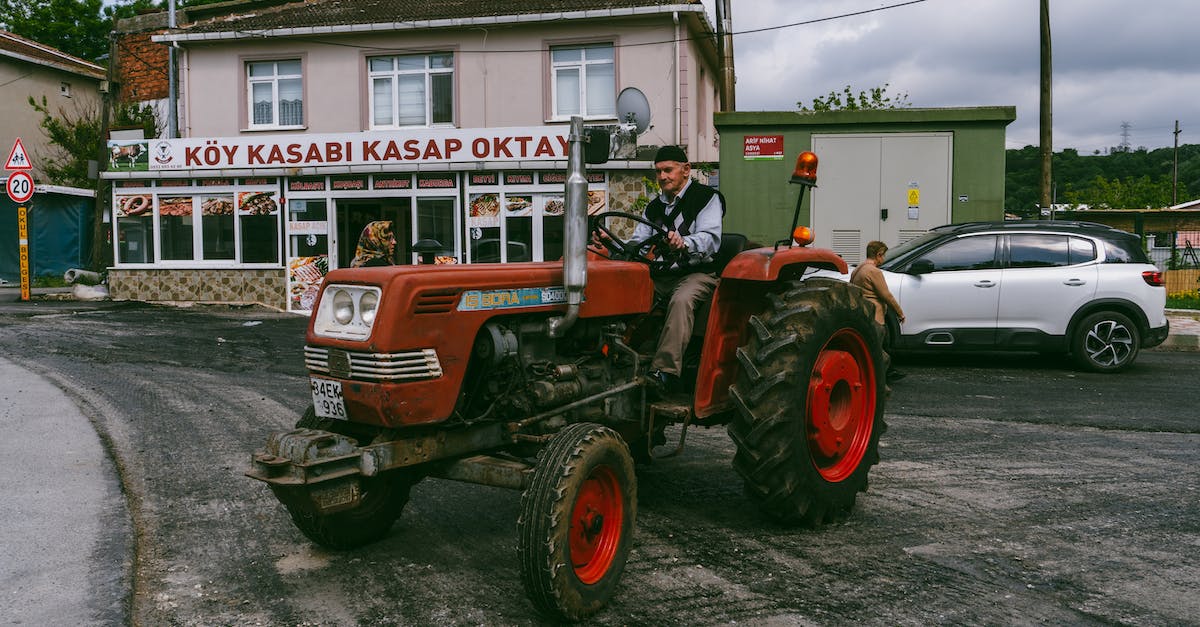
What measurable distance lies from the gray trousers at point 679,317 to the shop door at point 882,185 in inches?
442

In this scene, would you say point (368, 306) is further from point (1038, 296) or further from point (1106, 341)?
point (1106, 341)

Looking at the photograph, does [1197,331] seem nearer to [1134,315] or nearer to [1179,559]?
[1134,315]

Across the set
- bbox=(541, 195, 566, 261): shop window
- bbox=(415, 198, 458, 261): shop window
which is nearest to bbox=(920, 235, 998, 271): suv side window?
bbox=(541, 195, 566, 261): shop window

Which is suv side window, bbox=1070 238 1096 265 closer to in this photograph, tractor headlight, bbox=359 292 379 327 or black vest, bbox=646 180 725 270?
black vest, bbox=646 180 725 270

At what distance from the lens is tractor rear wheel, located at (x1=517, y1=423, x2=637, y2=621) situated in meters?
3.48

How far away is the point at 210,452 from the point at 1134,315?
9.70 meters

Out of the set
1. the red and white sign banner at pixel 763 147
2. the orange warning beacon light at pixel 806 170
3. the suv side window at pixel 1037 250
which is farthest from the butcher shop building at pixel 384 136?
the orange warning beacon light at pixel 806 170

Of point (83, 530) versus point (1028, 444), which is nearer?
point (83, 530)

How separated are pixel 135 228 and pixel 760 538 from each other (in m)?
19.8

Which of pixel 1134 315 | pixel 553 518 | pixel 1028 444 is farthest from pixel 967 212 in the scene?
pixel 553 518

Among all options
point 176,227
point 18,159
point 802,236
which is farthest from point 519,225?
point 802,236

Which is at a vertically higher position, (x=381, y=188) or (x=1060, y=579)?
(x=381, y=188)

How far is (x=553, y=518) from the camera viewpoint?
347 cm

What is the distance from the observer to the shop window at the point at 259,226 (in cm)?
2039
